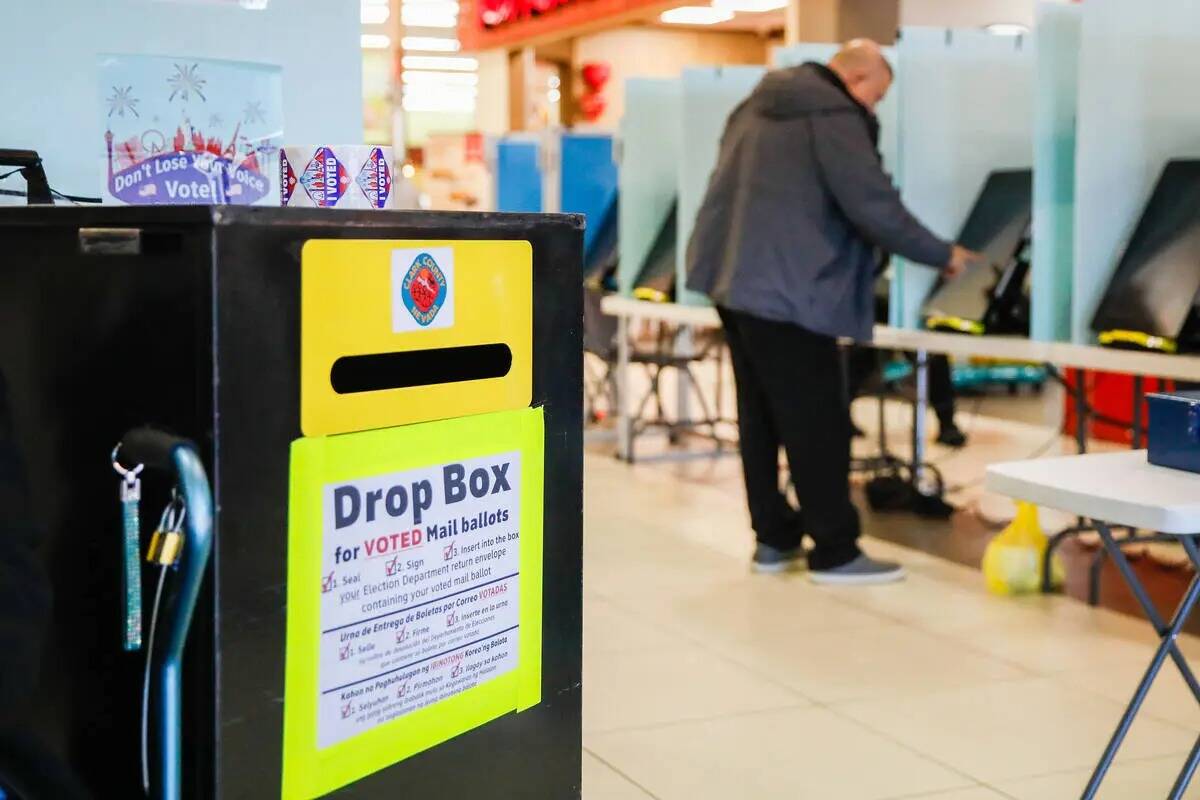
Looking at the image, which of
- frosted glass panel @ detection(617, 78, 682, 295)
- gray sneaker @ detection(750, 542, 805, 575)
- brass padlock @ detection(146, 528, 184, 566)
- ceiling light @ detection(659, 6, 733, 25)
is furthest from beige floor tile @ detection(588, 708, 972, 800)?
ceiling light @ detection(659, 6, 733, 25)

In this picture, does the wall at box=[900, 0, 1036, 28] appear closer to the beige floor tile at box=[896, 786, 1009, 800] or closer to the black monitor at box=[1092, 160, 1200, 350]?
the black monitor at box=[1092, 160, 1200, 350]

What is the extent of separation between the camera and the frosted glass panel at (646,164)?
6402 millimetres

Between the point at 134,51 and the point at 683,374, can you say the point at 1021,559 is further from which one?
the point at 683,374

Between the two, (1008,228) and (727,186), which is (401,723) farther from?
(1008,228)

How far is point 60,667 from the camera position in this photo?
117cm

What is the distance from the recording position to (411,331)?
121 centimetres

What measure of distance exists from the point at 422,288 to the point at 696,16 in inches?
475

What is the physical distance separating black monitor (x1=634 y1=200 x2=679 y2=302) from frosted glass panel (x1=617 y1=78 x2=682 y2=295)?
5cm

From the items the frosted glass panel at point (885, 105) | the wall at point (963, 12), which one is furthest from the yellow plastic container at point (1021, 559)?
the wall at point (963, 12)

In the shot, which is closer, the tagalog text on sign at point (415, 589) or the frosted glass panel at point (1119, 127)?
the tagalog text on sign at point (415, 589)

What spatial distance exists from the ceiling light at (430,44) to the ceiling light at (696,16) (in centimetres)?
504

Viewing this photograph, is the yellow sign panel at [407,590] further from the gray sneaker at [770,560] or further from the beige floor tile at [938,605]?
the gray sneaker at [770,560]

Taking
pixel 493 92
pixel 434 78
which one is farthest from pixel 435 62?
pixel 493 92

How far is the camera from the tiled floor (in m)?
2.67
